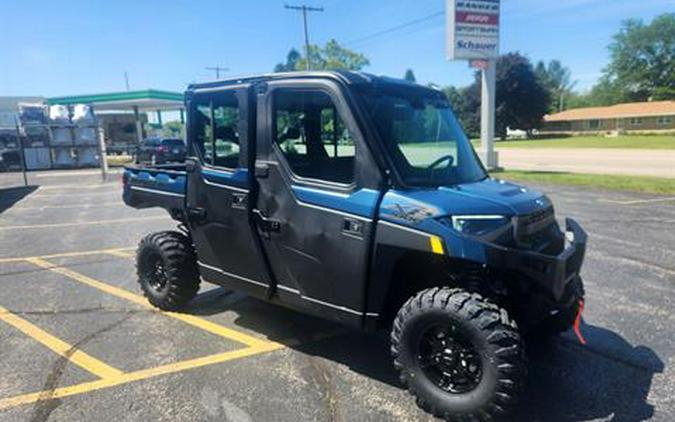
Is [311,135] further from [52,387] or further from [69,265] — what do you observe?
[69,265]

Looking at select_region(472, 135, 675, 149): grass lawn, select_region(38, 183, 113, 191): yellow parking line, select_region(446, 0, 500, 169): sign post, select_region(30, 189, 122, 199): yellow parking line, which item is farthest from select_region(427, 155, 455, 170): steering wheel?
select_region(472, 135, 675, 149): grass lawn

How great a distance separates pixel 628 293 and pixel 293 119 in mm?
4261

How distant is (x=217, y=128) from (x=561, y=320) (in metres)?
3.32

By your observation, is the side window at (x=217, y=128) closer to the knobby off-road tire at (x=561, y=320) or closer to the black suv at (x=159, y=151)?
the knobby off-road tire at (x=561, y=320)

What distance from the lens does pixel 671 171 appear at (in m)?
20.4

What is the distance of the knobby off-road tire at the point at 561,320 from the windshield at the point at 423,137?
1178mm

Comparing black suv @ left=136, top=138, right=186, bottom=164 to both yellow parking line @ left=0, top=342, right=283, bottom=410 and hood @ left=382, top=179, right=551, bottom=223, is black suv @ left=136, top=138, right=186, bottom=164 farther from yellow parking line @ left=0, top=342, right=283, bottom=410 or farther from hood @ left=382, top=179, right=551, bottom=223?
hood @ left=382, top=179, right=551, bottom=223

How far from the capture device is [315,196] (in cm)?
385

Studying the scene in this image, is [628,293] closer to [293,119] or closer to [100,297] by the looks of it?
[293,119]

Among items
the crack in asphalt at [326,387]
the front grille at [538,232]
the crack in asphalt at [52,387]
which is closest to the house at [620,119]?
the front grille at [538,232]

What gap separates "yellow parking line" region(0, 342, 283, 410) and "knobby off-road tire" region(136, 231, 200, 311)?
1176mm

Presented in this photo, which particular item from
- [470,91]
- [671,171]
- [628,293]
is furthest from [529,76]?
[628,293]

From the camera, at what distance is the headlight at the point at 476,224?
3.29 meters

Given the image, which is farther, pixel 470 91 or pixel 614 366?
pixel 470 91
